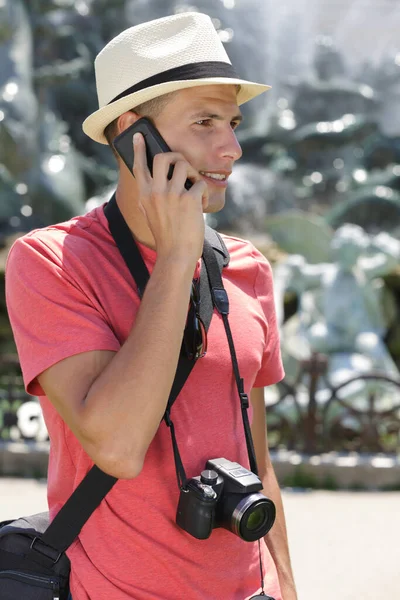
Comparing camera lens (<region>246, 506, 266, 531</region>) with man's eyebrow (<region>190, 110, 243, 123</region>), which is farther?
man's eyebrow (<region>190, 110, 243, 123</region>)

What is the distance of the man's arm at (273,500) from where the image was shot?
70.1 inches

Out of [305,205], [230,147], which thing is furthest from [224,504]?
[305,205]

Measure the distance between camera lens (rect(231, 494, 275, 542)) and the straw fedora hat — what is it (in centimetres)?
75

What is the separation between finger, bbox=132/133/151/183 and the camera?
158cm

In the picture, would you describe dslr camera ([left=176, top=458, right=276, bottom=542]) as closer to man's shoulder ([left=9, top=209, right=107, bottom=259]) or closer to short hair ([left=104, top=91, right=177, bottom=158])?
man's shoulder ([left=9, top=209, right=107, bottom=259])

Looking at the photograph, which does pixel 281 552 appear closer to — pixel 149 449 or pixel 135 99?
pixel 149 449

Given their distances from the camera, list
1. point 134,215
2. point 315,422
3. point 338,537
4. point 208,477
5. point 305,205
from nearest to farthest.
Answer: point 208,477 < point 134,215 < point 338,537 < point 315,422 < point 305,205

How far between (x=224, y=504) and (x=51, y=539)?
0.30m

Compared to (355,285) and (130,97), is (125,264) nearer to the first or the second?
(130,97)

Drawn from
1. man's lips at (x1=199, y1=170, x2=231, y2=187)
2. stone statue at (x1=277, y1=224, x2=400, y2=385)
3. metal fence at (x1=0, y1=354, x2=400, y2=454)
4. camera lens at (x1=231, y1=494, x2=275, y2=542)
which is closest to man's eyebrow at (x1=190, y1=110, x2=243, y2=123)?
man's lips at (x1=199, y1=170, x2=231, y2=187)

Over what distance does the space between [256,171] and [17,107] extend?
5.75 m

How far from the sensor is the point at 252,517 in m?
1.49

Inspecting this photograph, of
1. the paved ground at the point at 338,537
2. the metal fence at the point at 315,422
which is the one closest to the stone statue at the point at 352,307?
the metal fence at the point at 315,422

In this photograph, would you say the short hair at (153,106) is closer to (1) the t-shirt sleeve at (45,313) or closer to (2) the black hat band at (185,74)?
(2) the black hat band at (185,74)
